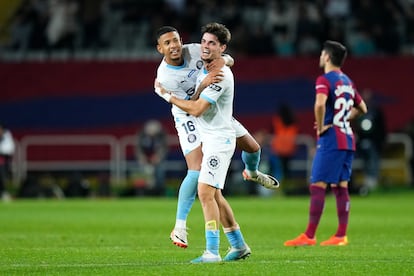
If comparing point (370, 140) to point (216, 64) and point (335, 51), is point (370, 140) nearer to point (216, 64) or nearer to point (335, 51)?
point (335, 51)

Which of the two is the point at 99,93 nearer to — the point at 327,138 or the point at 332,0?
the point at 332,0

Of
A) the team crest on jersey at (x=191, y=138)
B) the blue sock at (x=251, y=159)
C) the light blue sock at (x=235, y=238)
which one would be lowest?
the light blue sock at (x=235, y=238)

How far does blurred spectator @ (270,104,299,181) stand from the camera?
1156 inches

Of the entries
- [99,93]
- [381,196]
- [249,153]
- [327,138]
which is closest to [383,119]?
[381,196]

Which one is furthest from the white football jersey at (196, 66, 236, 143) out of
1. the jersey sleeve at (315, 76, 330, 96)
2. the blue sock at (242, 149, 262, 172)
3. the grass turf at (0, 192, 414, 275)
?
the jersey sleeve at (315, 76, 330, 96)

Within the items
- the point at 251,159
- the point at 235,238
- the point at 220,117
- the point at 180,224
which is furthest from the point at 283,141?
the point at 220,117

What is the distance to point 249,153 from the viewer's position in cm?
A: 1384

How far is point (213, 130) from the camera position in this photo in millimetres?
12672

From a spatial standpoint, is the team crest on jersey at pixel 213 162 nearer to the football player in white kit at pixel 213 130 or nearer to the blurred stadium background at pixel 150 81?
the football player in white kit at pixel 213 130

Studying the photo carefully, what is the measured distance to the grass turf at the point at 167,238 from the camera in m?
12.2

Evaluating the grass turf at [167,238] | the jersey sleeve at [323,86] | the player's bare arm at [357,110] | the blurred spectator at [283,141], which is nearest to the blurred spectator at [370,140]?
the grass turf at [167,238]

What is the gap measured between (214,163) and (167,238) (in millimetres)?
4848

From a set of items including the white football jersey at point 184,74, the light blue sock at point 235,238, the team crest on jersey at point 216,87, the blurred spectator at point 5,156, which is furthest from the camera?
the blurred spectator at point 5,156

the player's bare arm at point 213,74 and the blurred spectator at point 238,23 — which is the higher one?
the blurred spectator at point 238,23
